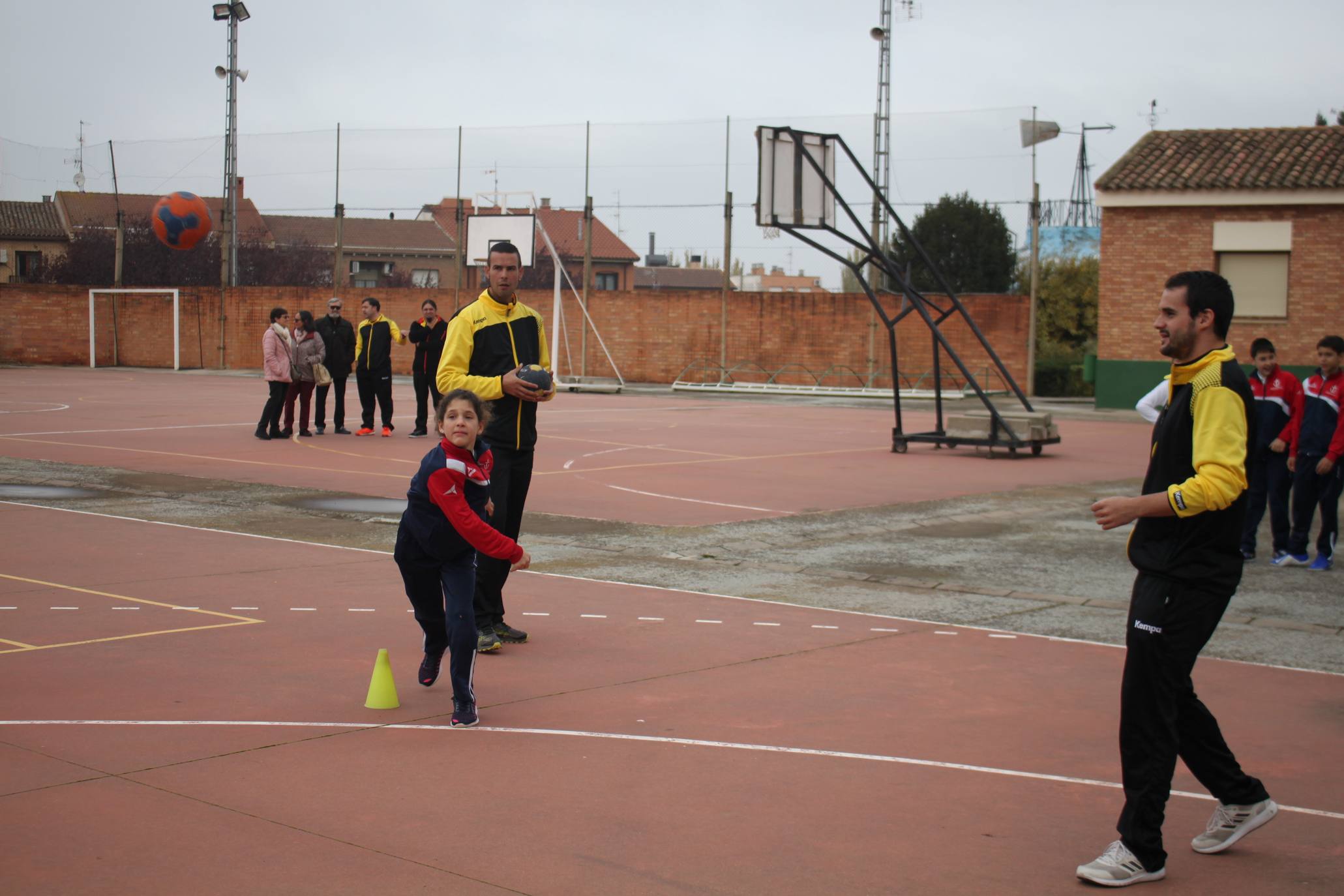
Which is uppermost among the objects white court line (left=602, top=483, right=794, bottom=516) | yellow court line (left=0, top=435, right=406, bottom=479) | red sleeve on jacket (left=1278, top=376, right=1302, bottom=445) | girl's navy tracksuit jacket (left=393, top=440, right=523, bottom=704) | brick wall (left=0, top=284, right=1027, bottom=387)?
brick wall (left=0, top=284, right=1027, bottom=387)

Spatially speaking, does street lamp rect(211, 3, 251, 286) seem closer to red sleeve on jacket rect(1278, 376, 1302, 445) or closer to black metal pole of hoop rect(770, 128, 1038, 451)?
black metal pole of hoop rect(770, 128, 1038, 451)

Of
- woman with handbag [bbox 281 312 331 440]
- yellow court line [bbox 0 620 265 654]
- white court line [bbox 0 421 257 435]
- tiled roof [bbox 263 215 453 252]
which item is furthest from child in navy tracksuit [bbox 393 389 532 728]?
tiled roof [bbox 263 215 453 252]

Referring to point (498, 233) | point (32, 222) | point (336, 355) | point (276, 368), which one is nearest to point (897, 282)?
point (336, 355)

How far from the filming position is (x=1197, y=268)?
110ft

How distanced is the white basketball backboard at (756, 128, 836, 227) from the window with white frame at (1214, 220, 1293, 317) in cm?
1455

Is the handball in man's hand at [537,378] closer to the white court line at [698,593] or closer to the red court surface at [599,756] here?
the red court surface at [599,756]

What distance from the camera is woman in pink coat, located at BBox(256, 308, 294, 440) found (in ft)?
64.4

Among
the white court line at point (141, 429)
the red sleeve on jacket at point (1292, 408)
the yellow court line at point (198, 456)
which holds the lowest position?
the yellow court line at point (198, 456)

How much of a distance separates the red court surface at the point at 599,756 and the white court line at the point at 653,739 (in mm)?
21

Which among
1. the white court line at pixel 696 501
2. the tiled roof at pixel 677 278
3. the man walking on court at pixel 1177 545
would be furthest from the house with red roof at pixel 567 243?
the man walking on court at pixel 1177 545

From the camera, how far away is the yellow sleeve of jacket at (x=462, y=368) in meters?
7.43

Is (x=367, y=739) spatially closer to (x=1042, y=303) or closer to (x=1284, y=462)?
(x=1284, y=462)

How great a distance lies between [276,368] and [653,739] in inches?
598

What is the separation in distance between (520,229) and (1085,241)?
36279mm
